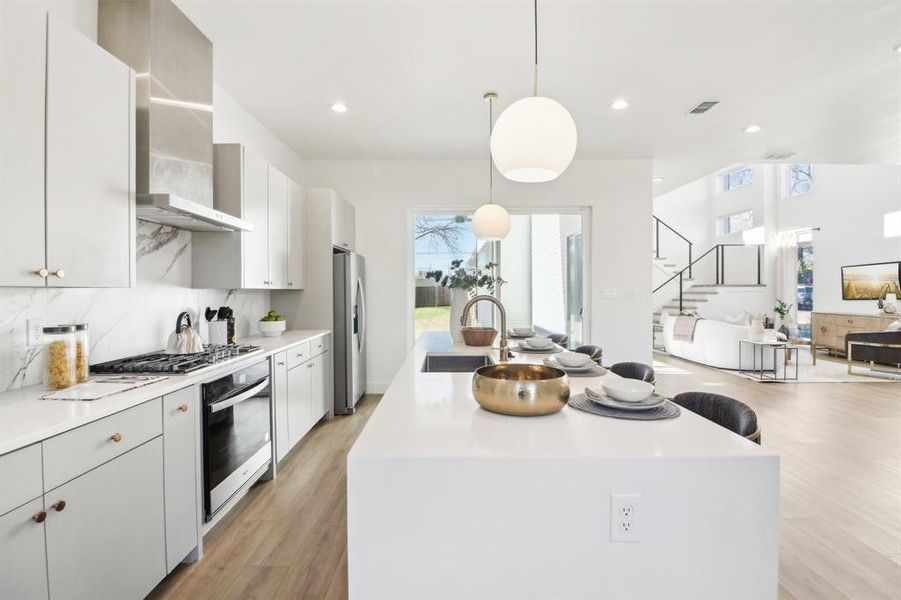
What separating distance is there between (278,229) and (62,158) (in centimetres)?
202

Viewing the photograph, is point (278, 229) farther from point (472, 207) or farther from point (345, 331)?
point (472, 207)

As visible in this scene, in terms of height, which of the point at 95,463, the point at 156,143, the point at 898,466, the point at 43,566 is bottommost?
the point at 898,466

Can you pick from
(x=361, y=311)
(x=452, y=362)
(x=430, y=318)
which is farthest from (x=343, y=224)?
(x=452, y=362)

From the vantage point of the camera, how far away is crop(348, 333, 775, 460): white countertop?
1.02 meters

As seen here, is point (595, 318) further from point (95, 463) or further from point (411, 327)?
point (95, 463)

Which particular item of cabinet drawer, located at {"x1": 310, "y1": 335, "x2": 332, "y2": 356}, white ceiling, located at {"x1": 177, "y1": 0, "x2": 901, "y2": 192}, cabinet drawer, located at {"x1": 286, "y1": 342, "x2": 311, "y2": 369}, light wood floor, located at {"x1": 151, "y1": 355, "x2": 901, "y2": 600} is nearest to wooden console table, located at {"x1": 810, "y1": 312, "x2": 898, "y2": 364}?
white ceiling, located at {"x1": 177, "y1": 0, "x2": 901, "y2": 192}

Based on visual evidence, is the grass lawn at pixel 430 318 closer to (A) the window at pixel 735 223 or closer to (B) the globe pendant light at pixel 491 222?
(B) the globe pendant light at pixel 491 222

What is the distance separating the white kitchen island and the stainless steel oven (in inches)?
56.3

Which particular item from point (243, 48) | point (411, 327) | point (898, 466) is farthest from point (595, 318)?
point (243, 48)

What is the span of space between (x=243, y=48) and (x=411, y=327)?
127 inches

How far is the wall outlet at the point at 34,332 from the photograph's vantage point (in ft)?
5.80

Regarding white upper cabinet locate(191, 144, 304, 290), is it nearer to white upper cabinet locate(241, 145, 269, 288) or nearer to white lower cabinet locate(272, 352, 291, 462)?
white upper cabinet locate(241, 145, 269, 288)

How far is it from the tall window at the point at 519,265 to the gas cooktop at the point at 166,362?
9.66 ft

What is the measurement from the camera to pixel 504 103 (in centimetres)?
357
